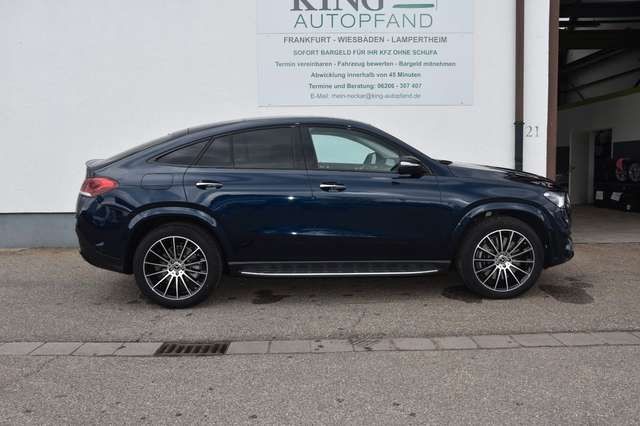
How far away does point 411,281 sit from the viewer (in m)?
6.11

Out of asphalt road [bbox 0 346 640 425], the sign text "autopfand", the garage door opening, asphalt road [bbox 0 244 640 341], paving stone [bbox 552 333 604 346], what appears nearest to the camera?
asphalt road [bbox 0 346 640 425]

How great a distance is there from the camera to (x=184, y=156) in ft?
16.8

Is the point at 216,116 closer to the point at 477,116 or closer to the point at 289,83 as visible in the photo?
the point at 289,83

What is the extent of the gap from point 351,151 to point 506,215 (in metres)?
1.64

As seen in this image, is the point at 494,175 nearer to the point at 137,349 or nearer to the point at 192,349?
the point at 192,349

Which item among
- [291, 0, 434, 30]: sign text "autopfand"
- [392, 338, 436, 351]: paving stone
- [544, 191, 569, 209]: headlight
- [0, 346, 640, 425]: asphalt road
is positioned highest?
[291, 0, 434, 30]: sign text "autopfand"

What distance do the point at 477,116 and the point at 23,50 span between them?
6871mm

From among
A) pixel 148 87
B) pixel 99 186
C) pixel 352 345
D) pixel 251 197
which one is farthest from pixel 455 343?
pixel 148 87

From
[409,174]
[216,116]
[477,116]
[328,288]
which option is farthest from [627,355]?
[216,116]

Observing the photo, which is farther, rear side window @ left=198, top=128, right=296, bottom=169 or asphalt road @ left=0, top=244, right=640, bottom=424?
rear side window @ left=198, top=128, right=296, bottom=169

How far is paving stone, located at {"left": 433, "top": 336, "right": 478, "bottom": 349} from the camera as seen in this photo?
4211mm

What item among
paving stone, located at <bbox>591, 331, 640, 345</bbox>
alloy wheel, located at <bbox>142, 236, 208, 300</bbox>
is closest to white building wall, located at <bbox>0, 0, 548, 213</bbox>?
alloy wheel, located at <bbox>142, 236, 208, 300</bbox>

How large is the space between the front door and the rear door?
17cm

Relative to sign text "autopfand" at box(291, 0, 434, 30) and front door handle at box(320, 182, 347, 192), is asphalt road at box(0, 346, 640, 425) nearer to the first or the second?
front door handle at box(320, 182, 347, 192)
